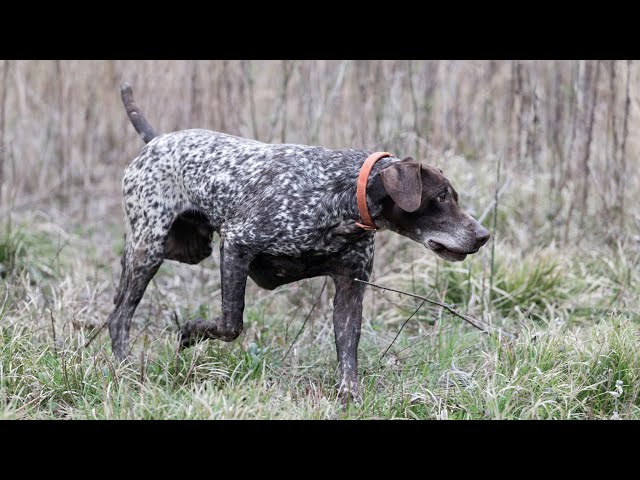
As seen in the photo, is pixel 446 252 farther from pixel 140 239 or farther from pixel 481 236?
pixel 140 239

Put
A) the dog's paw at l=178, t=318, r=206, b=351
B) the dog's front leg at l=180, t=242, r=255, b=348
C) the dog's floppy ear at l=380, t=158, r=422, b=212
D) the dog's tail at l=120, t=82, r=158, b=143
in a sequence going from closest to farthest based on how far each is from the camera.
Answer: the dog's floppy ear at l=380, t=158, r=422, b=212 < the dog's front leg at l=180, t=242, r=255, b=348 < the dog's paw at l=178, t=318, r=206, b=351 < the dog's tail at l=120, t=82, r=158, b=143

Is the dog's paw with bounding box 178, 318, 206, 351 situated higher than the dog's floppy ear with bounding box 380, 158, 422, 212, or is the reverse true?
the dog's floppy ear with bounding box 380, 158, 422, 212

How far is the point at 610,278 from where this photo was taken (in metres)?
6.74

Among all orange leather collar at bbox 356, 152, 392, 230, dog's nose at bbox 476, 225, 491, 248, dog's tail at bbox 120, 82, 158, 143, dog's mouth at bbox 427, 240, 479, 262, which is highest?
dog's tail at bbox 120, 82, 158, 143

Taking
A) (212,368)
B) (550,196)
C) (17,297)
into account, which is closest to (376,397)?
(212,368)

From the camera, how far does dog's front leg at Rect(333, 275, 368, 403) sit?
4957 millimetres

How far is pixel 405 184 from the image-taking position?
4438 mm

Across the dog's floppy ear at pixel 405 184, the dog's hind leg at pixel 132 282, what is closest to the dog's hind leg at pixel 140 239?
the dog's hind leg at pixel 132 282

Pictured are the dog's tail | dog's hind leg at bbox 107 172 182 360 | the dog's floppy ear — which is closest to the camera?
the dog's floppy ear

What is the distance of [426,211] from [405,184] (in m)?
0.24

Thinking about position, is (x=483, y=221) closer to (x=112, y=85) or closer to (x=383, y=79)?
(x=383, y=79)

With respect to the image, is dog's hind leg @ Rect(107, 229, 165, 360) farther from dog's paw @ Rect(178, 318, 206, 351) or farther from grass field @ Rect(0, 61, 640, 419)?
dog's paw @ Rect(178, 318, 206, 351)

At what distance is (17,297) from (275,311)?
187 cm

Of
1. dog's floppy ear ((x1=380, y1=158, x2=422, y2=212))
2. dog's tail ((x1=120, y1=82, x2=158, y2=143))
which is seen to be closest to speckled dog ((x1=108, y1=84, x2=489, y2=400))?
dog's floppy ear ((x1=380, y1=158, x2=422, y2=212))
